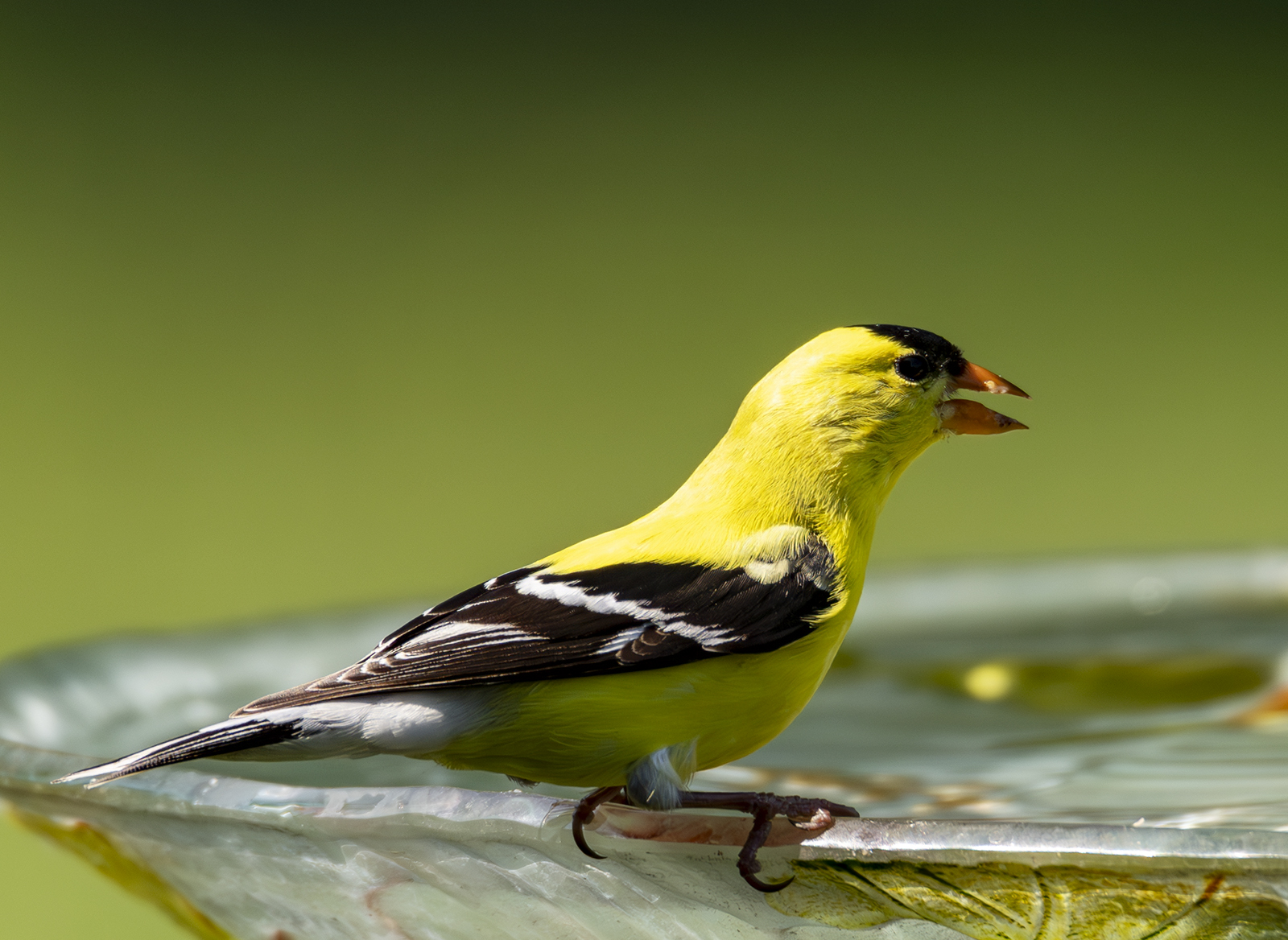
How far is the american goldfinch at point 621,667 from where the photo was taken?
2.17 ft

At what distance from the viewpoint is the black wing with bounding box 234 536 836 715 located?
2.21 ft

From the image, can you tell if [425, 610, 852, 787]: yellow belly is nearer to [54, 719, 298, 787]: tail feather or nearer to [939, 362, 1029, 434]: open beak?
[54, 719, 298, 787]: tail feather

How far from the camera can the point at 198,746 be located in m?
0.62

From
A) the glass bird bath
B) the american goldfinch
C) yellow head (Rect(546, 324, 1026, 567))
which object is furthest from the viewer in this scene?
yellow head (Rect(546, 324, 1026, 567))

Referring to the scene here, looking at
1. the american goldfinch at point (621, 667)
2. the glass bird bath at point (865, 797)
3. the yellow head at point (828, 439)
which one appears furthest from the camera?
the yellow head at point (828, 439)

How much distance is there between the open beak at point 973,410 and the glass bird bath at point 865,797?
24 cm

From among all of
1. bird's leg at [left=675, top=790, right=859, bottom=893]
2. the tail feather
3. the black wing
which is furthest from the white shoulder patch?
the tail feather

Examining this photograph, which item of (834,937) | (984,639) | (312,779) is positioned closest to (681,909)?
(834,937)

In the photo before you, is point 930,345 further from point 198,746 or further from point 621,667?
point 198,746

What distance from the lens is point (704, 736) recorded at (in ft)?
2.33

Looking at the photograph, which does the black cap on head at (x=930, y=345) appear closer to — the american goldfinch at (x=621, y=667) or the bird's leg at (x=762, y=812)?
the american goldfinch at (x=621, y=667)

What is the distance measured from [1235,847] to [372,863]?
35 centimetres

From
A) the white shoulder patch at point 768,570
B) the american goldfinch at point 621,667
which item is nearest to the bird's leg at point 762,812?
the american goldfinch at point 621,667

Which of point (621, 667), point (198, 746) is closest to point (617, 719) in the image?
point (621, 667)
